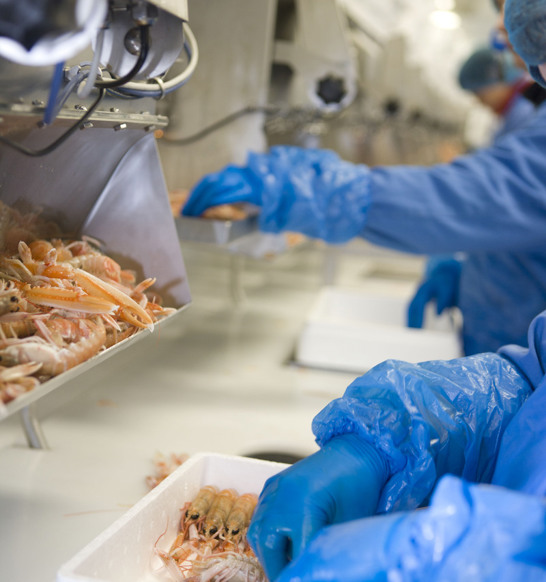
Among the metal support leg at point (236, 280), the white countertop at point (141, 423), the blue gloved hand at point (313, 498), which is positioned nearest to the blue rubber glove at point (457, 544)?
the blue gloved hand at point (313, 498)

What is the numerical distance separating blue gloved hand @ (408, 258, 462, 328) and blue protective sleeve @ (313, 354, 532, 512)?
143 cm

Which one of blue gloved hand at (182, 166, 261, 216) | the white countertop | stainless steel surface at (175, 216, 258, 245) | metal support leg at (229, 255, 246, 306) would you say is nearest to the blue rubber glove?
the white countertop

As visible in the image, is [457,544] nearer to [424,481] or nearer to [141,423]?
[424,481]

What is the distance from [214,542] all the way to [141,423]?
55cm

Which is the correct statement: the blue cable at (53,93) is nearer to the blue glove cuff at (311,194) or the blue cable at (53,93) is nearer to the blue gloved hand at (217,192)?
the blue gloved hand at (217,192)

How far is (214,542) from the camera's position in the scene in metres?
0.98

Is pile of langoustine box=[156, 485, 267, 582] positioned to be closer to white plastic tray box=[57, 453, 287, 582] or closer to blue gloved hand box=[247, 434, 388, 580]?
white plastic tray box=[57, 453, 287, 582]

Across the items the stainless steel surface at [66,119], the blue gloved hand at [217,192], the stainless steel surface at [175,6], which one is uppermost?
the stainless steel surface at [175,6]

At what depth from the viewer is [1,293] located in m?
0.80

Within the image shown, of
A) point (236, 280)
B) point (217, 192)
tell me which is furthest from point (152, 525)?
point (236, 280)

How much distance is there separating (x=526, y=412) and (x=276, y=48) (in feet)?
5.40

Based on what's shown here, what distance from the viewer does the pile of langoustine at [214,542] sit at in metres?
0.91

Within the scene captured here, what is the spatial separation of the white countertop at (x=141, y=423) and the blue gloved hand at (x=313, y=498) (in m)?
0.33

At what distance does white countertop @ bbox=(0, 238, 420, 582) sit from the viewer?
3.45ft
